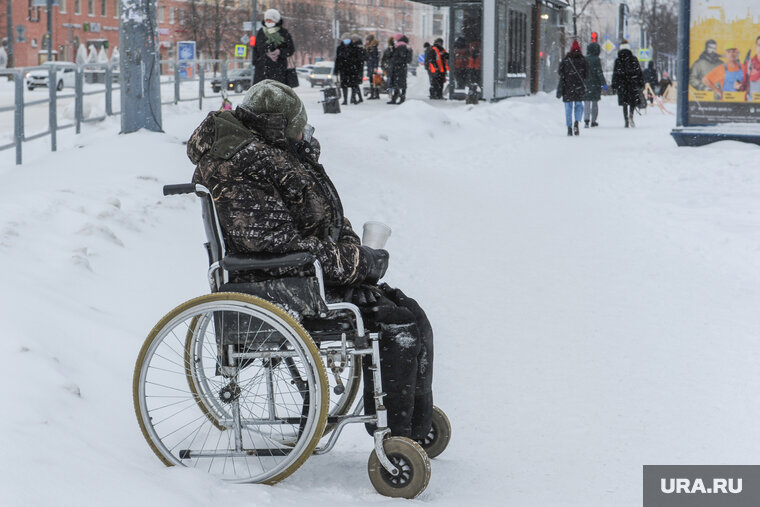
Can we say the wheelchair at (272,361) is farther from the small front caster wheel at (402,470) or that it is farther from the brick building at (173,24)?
the brick building at (173,24)

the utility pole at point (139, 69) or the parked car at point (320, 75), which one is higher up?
the parked car at point (320, 75)

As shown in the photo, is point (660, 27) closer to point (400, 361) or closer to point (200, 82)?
point (200, 82)

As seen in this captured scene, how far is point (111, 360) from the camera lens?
15.7 feet

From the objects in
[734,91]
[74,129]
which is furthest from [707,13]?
[74,129]

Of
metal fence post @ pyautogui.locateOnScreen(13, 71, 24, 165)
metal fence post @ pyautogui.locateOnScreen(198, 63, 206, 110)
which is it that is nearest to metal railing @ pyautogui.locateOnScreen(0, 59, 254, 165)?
metal fence post @ pyautogui.locateOnScreen(13, 71, 24, 165)

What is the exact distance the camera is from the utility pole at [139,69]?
12.6m

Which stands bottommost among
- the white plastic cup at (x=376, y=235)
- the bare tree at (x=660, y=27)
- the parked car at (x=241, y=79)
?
the white plastic cup at (x=376, y=235)

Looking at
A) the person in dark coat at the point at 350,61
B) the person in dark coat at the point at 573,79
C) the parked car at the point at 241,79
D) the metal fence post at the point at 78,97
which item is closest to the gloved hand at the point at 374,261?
the metal fence post at the point at 78,97

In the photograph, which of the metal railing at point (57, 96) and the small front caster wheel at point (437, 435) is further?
the metal railing at point (57, 96)

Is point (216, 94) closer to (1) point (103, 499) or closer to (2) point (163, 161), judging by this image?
(2) point (163, 161)

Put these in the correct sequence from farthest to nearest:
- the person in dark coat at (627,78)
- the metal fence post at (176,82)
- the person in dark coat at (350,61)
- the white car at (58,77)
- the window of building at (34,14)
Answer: the window of building at (34,14)
the person in dark coat at (350,61)
the person in dark coat at (627,78)
the metal fence post at (176,82)
the white car at (58,77)

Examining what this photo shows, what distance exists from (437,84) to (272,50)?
14.1m

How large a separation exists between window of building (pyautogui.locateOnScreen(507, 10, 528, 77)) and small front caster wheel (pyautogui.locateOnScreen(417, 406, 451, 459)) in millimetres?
Answer: 26372

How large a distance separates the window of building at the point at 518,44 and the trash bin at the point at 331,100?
8940 millimetres
